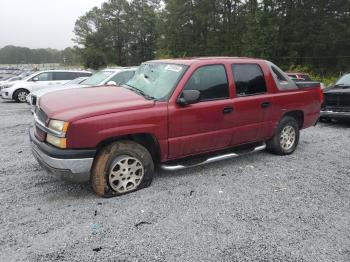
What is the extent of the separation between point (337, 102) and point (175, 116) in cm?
630

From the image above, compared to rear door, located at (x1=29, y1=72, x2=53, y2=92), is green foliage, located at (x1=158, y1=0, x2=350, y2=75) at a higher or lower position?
higher

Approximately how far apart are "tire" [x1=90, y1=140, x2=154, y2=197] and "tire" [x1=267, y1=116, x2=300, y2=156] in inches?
105

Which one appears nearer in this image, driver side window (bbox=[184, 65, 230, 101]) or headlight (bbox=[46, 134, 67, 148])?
headlight (bbox=[46, 134, 67, 148])

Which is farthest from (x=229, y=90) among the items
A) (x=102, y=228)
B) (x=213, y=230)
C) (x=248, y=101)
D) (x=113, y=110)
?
(x=102, y=228)

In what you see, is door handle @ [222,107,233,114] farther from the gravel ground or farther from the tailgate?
the tailgate

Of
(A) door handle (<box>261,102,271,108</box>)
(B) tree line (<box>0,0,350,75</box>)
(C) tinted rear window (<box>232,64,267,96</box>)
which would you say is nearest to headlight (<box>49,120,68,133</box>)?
(C) tinted rear window (<box>232,64,267,96</box>)

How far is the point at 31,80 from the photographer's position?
15.2 meters

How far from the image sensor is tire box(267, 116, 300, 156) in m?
5.87

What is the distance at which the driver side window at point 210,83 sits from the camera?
462 cm

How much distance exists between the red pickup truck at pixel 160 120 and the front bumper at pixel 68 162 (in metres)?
0.01

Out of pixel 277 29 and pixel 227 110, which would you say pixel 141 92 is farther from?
pixel 277 29

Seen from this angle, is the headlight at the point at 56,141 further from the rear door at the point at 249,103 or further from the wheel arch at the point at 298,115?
the wheel arch at the point at 298,115

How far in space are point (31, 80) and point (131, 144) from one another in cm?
1301

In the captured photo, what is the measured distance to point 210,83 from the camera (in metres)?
4.79
